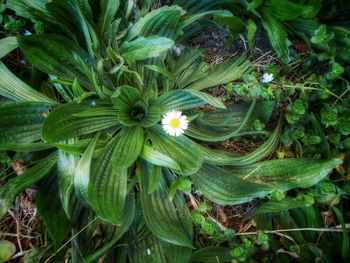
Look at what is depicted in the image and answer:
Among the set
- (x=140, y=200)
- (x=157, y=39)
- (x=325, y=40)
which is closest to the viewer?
(x=157, y=39)

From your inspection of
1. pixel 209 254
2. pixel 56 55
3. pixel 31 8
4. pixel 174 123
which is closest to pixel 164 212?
pixel 209 254

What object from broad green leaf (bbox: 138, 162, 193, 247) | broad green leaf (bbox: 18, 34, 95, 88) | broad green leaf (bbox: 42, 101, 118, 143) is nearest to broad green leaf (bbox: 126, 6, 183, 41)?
broad green leaf (bbox: 18, 34, 95, 88)

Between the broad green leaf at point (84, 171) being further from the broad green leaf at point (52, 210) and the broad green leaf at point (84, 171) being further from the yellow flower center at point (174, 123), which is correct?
the yellow flower center at point (174, 123)

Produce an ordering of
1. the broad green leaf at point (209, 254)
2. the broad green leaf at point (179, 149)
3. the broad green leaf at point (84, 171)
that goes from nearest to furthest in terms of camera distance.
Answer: the broad green leaf at point (84, 171) < the broad green leaf at point (179, 149) < the broad green leaf at point (209, 254)

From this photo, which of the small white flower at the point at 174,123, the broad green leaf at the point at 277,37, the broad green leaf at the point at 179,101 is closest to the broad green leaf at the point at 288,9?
the broad green leaf at the point at 277,37

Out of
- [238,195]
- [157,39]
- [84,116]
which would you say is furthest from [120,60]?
[238,195]

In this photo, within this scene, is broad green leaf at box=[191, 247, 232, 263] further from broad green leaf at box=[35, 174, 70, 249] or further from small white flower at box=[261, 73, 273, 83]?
small white flower at box=[261, 73, 273, 83]

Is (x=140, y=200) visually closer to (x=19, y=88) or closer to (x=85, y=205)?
(x=85, y=205)
